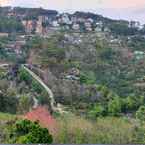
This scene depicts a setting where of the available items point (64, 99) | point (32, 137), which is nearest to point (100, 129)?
point (32, 137)

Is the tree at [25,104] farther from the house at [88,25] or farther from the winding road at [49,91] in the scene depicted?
the house at [88,25]

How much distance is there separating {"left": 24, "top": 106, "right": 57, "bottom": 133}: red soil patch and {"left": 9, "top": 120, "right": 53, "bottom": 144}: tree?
1614mm

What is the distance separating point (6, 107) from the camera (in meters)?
14.2

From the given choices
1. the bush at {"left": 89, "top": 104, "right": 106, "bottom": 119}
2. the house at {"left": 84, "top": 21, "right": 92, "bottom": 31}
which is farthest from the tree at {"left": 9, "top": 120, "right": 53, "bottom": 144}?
the house at {"left": 84, "top": 21, "right": 92, "bottom": 31}

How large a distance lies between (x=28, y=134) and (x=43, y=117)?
356cm

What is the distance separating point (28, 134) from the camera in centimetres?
905

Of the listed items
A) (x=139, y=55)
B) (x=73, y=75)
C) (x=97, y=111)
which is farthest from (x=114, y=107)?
(x=139, y=55)

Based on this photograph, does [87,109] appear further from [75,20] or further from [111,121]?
[75,20]

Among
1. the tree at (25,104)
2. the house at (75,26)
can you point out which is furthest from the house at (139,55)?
the tree at (25,104)

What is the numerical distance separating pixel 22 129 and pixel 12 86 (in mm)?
5797

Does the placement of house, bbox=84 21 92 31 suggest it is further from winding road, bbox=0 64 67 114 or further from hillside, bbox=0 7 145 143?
winding road, bbox=0 64 67 114

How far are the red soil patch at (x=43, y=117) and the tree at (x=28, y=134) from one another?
1.61 metres

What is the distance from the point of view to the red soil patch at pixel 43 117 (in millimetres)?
11635

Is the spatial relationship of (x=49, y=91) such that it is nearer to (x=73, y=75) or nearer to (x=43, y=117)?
(x=73, y=75)
